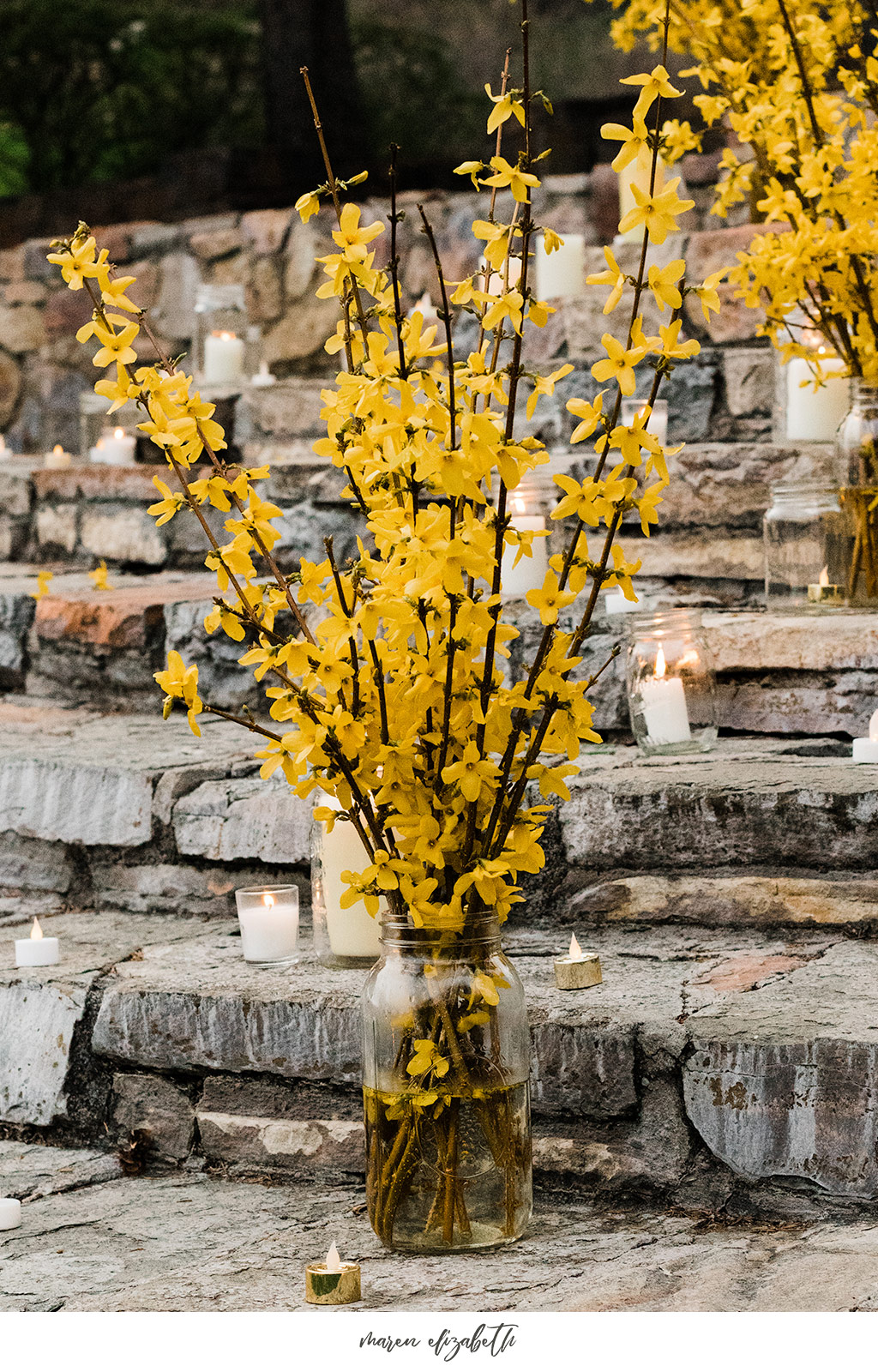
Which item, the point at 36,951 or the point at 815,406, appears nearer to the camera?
the point at 36,951

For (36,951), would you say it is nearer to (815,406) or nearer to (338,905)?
(338,905)

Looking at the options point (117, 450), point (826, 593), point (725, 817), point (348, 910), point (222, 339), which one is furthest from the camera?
point (222, 339)

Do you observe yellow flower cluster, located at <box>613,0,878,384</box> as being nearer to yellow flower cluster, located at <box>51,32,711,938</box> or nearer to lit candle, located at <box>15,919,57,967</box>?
yellow flower cluster, located at <box>51,32,711,938</box>

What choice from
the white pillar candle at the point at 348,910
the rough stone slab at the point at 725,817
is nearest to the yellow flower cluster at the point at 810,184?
the rough stone slab at the point at 725,817

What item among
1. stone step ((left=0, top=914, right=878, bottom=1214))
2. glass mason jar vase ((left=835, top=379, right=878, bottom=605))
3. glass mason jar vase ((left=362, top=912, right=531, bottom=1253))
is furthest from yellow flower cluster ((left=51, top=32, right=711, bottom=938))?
glass mason jar vase ((left=835, top=379, right=878, bottom=605))

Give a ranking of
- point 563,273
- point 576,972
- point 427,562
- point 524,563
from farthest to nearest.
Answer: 1. point 563,273
2. point 524,563
3. point 576,972
4. point 427,562

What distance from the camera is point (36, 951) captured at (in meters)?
2.02

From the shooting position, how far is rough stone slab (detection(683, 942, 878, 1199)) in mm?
1518

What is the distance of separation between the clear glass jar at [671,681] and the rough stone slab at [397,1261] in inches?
31.2

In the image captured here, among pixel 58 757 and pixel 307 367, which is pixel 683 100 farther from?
pixel 58 757

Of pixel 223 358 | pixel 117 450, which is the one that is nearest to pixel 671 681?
pixel 117 450

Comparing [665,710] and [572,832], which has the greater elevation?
[665,710]

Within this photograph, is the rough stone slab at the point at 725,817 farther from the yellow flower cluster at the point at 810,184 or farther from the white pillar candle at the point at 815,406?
the white pillar candle at the point at 815,406

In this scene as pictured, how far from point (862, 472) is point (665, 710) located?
0.52 m
